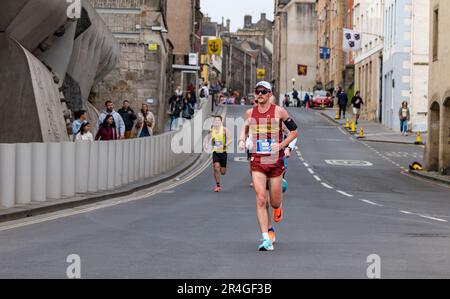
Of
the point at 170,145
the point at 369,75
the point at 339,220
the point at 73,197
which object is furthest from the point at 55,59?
the point at 369,75

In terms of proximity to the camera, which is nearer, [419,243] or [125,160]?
[419,243]

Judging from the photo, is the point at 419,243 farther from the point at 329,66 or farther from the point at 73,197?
the point at 329,66

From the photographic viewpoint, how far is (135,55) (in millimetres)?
52938

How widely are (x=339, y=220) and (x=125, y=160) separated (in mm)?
10664

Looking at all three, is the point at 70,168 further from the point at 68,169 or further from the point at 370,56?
the point at 370,56

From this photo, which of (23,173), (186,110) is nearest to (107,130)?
(23,173)

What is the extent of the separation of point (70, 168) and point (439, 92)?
19.6 meters

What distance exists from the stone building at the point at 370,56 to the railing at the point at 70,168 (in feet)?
129

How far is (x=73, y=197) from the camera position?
21.7 meters

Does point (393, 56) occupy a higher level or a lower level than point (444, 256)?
higher

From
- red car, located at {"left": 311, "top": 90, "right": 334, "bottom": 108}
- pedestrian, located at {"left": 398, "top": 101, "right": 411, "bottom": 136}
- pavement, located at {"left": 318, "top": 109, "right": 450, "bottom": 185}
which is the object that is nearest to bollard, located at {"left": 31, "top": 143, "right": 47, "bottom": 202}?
pavement, located at {"left": 318, "top": 109, "right": 450, "bottom": 185}

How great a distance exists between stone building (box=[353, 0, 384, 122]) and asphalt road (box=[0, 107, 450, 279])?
41.9 metres

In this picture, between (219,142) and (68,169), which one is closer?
(68,169)

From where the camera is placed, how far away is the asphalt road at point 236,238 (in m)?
10.1
